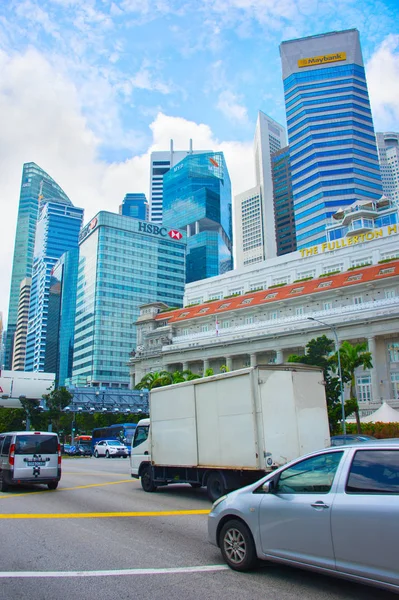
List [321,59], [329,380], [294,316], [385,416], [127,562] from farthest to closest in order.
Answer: [321,59] → [294,316] → [329,380] → [385,416] → [127,562]

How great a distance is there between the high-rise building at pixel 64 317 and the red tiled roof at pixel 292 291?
102 m

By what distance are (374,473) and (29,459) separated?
1324 cm

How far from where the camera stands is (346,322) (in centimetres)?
5862

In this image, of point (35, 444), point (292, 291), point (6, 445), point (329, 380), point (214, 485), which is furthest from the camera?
point (292, 291)

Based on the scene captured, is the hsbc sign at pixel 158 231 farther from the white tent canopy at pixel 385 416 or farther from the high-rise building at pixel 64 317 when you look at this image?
the white tent canopy at pixel 385 416

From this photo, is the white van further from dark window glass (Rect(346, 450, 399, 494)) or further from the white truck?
dark window glass (Rect(346, 450, 399, 494))

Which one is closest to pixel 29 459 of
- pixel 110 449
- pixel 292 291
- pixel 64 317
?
pixel 110 449

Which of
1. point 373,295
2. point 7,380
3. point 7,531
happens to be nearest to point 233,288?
point 373,295

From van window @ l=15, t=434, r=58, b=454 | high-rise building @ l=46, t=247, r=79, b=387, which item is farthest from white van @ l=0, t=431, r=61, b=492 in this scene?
high-rise building @ l=46, t=247, r=79, b=387

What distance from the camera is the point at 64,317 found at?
18200 centimetres

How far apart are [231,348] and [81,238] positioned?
9164 centimetres

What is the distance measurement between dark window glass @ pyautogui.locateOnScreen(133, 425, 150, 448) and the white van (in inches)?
117

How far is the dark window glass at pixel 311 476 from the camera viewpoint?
5.85m

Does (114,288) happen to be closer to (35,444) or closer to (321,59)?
(321,59)
